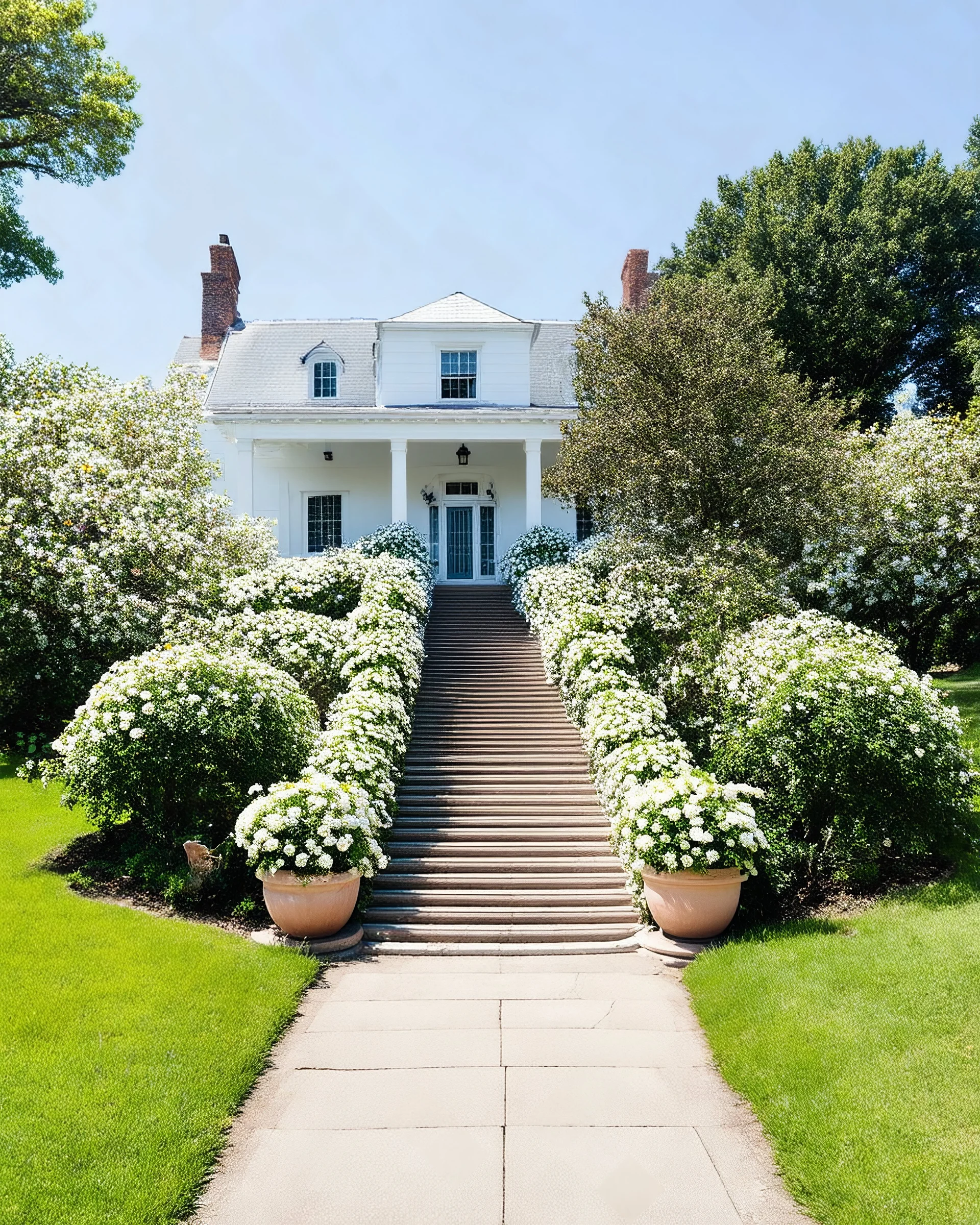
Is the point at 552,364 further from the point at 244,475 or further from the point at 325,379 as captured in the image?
the point at 244,475

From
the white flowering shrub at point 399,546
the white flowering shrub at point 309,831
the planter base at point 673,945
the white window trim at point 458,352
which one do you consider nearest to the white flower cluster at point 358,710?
the white flowering shrub at point 309,831

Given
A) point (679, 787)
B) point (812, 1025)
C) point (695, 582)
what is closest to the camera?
point (812, 1025)

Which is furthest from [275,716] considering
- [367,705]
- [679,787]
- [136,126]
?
[136,126]

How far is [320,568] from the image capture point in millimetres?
16906

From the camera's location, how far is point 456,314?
77.1ft

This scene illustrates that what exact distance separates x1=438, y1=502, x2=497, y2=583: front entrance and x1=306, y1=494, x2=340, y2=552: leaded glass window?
2.38 meters

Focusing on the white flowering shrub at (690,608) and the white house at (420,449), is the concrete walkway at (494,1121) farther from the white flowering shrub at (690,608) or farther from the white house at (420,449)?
the white house at (420,449)

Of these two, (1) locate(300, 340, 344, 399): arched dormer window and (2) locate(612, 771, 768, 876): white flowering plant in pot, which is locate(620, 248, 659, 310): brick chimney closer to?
(1) locate(300, 340, 344, 399): arched dormer window

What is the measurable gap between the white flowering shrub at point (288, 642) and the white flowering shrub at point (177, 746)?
3141 millimetres

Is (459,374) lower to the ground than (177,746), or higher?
higher

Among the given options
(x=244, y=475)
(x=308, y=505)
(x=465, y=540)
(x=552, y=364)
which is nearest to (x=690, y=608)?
(x=465, y=540)

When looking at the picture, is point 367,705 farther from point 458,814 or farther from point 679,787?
point 679,787

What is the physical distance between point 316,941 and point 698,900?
10.8 ft

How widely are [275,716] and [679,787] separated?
13.6 feet
